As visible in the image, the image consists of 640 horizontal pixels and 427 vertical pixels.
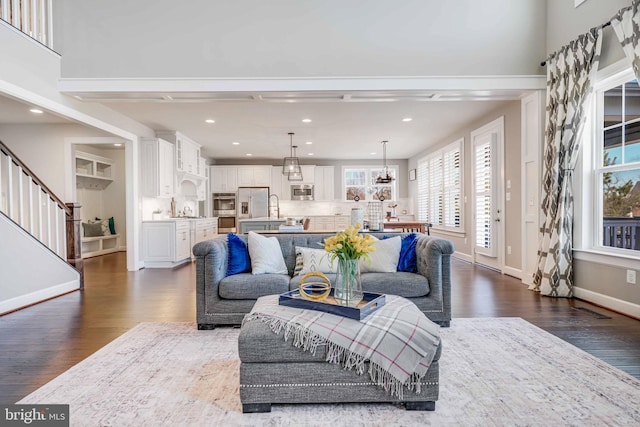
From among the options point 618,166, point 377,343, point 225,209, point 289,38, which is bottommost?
point 377,343

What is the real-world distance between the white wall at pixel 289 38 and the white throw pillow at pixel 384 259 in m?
2.22

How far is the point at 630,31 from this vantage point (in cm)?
304

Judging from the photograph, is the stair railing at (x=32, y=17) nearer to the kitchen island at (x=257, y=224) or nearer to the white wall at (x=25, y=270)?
the white wall at (x=25, y=270)

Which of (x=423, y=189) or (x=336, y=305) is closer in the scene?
(x=336, y=305)

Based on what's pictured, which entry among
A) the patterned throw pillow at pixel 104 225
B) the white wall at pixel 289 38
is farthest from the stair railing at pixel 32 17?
the patterned throw pillow at pixel 104 225

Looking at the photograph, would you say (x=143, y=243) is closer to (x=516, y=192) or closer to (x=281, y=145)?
(x=281, y=145)

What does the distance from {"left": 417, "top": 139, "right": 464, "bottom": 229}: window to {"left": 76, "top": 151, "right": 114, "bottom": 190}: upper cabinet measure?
7.86 m

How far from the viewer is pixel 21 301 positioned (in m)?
3.73

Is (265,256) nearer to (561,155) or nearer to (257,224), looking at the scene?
(257,224)

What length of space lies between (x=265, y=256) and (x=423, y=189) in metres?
6.97

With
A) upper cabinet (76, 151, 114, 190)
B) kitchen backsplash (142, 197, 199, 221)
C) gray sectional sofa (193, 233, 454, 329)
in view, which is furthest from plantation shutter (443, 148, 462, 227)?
upper cabinet (76, 151, 114, 190)

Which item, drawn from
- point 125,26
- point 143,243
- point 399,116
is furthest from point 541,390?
point 143,243

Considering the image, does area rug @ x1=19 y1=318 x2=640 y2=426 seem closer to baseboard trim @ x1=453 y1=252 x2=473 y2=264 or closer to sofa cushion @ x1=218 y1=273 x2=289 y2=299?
sofa cushion @ x1=218 y1=273 x2=289 y2=299

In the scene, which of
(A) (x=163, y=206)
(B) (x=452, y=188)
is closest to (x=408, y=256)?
(B) (x=452, y=188)
